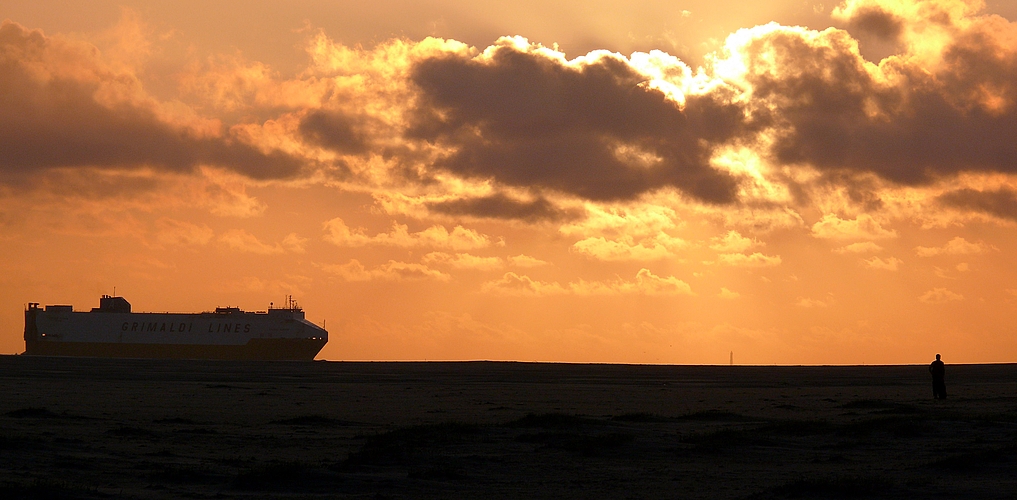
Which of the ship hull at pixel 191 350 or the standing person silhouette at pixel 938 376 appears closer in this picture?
the standing person silhouette at pixel 938 376

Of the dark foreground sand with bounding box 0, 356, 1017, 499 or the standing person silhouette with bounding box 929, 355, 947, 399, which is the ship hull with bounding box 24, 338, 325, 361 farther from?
the standing person silhouette with bounding box 929, 355, 947, 399

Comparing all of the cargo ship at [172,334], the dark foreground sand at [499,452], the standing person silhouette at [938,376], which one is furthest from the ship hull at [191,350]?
the standing person silhouette at [938,376]

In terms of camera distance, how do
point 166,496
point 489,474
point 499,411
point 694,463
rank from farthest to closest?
point 499,411, point 694,463, point 489,474, point 166,496

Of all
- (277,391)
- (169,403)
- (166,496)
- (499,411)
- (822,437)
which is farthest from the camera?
(277,391)

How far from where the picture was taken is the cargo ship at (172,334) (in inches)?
7057

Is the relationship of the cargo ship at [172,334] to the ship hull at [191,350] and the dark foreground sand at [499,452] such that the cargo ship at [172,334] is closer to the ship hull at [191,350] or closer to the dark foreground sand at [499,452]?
the ship hull at [191,350]

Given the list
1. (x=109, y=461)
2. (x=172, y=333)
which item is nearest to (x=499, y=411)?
(x=109, y=461)

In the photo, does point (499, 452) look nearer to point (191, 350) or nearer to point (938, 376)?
point (938, 376)

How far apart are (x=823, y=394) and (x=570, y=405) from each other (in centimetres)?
1815

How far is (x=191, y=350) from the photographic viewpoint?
612ft

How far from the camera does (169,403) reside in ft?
157

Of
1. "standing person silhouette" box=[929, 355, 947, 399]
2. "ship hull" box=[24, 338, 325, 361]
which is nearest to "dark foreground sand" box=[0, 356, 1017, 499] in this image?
"standing person silhouette" box=[929, 355, 947, 399]

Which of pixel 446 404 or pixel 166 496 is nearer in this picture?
pixel 166 496

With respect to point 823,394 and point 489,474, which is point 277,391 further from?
point 489,474
